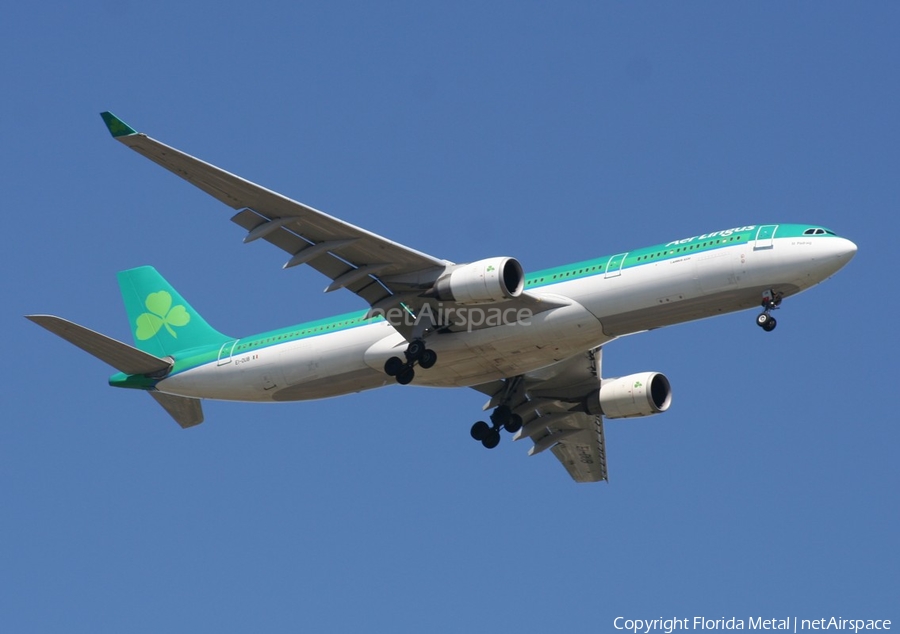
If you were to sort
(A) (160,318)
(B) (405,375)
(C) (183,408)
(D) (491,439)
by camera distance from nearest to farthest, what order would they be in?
(B) (405,375) < (D) (491,439) < (C) (183,408) < (A) (160,318)

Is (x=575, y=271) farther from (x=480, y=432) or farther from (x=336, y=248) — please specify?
(x=480, y=432)

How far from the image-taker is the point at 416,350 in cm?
3875

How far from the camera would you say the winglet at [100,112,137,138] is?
110 ft

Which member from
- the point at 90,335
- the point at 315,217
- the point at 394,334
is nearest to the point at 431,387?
the point at 394,334

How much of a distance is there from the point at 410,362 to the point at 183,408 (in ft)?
33.6

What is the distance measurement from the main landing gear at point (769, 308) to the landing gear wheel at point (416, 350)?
9.51 meters

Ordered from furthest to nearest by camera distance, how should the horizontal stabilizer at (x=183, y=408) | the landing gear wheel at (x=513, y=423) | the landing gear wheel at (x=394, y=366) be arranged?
the horizontal stabilizer at (x=183, y=408), the landing gear wheel at (x=513, y=423), the landing gear wheel at (x=394, y=366)

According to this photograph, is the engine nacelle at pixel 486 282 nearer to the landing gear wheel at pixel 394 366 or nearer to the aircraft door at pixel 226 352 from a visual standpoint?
the landing gear wheel at pixel 394 366

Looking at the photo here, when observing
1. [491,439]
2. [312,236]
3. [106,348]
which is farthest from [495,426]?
[106,348]

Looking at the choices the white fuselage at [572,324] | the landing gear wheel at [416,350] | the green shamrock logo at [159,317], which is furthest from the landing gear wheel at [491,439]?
the green shamrock logo at [159,317]

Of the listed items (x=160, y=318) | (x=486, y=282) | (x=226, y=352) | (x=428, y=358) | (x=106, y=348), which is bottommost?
(x=428, y=358)

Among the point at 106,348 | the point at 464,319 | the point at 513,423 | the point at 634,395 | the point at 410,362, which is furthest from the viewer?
the point at 513,423

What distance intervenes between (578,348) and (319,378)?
8.26 meters

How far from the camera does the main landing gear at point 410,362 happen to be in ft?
127
